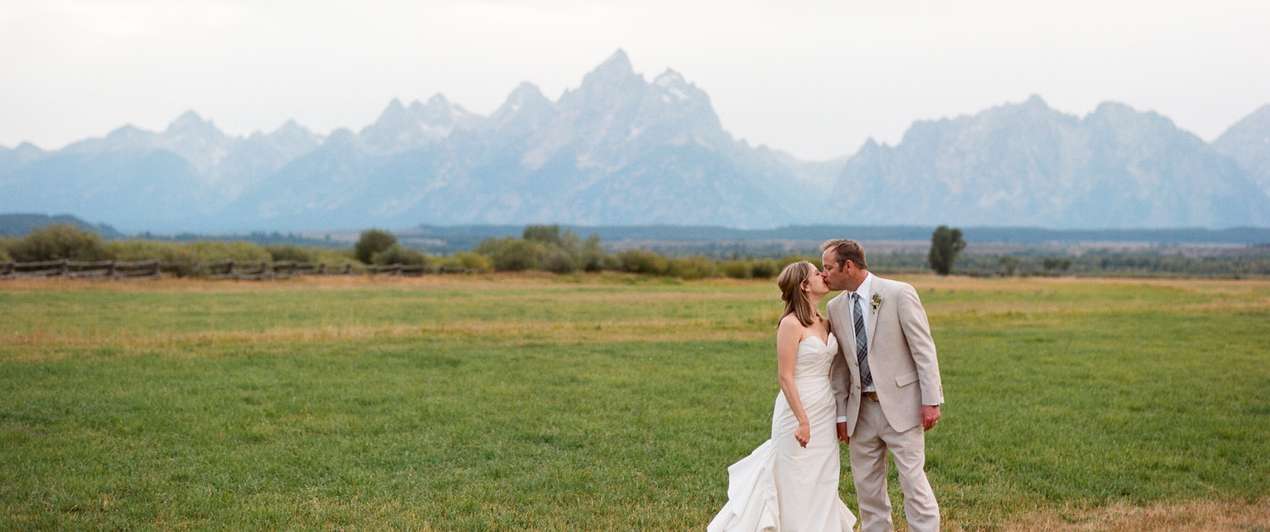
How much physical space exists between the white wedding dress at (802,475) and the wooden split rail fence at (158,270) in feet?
166

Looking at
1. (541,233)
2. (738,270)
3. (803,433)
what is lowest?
(738,270)

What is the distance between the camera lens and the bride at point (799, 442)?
7.59 meters

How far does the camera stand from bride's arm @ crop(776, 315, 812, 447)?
756cm

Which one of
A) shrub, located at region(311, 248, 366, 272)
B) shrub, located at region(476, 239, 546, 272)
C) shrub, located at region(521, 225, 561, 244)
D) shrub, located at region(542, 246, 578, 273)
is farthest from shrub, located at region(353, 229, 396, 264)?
shrub, located at region(521, 225, 561, 244)

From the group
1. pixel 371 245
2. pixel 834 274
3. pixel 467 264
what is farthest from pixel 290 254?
pixel 834 274

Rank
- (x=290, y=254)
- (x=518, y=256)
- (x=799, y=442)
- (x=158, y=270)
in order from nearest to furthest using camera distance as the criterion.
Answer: (x=799, y=442), (x=158, y=270), (x=290, y=254), (x=518, y=256)

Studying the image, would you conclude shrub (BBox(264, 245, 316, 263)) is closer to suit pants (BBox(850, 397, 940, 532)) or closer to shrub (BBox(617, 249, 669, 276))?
shrub (BBox(617, 249, 669, 276))

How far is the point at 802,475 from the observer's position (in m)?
7.79

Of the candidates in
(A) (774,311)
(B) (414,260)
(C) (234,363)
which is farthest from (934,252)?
(C) (234,363)

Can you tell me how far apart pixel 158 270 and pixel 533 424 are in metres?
47.4

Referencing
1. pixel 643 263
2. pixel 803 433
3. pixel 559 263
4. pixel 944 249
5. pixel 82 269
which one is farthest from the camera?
pixel 944 249

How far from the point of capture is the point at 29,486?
10.4 metres

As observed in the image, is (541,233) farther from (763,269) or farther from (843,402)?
(843,402)

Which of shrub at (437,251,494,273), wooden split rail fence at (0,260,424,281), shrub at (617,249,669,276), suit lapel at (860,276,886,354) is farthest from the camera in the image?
shrub at (617,249,669,276)
